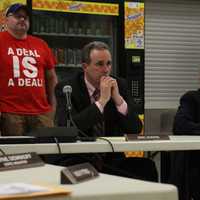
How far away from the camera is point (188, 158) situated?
289 cm

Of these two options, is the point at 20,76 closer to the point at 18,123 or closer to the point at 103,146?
the point at 18,123

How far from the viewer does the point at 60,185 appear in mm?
1032

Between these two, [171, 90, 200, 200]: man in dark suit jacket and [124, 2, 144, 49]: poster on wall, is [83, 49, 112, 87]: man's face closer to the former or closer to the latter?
[171, 90, 200, 200]: man in dark suit jacket

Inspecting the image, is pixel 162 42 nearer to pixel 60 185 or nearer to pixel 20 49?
pixel 20 49

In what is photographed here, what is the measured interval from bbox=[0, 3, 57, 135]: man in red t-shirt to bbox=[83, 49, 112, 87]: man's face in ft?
3.02

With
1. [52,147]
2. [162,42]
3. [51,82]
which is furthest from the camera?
[162,42]

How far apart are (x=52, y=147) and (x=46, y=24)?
11.5ft

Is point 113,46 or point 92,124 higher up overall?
point 113,46

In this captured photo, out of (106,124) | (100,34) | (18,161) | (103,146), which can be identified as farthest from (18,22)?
(18,161)

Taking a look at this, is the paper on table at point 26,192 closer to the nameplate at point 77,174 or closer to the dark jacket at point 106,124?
the nameplate at point 77,174

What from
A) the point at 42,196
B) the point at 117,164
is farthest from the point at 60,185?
the point at 117,164

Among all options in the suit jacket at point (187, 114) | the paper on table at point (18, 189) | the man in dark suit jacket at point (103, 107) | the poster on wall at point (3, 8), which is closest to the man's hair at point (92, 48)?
the man in dark suit jacket at point (103, 107)

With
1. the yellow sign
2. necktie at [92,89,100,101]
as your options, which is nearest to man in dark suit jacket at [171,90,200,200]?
necktie at [92,89,100,101]

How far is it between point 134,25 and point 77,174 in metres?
4.74
